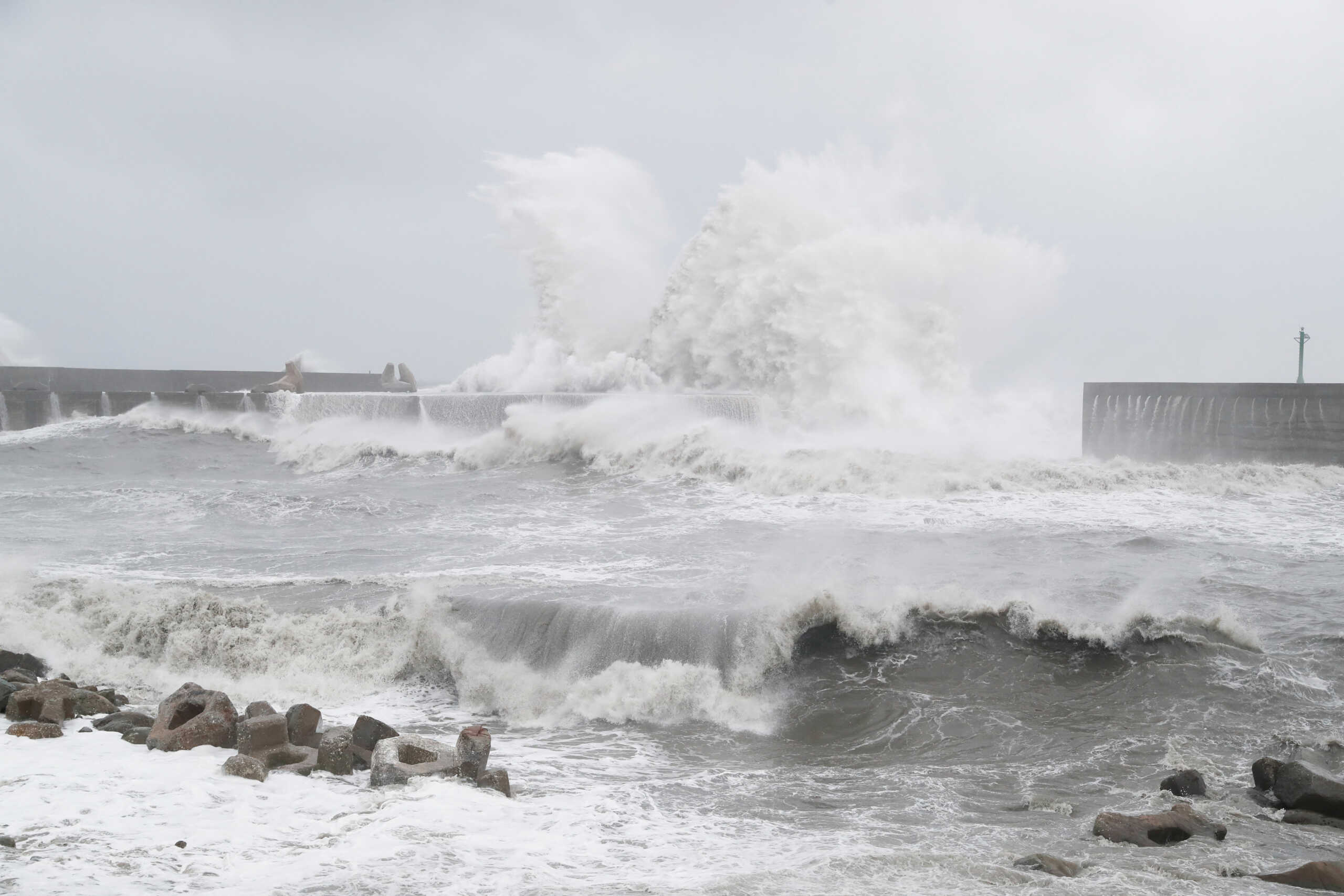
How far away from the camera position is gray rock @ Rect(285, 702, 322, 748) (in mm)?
4684

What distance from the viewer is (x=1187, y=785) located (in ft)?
14.4

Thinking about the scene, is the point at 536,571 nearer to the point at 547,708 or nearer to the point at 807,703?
the point at 547,708

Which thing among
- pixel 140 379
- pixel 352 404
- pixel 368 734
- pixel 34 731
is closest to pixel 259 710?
pixel 368 734

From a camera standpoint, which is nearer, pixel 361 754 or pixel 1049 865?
pixel 1049 865

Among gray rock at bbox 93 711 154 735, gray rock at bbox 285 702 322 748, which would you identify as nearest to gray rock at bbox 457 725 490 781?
gray rock at bbox 285 702 322 748

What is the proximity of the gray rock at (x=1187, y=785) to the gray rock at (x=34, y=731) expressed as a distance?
17.0 ft

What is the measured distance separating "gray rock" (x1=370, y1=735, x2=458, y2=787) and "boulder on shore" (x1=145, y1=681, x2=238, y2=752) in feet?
2.38

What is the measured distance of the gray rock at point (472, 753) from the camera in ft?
14.2

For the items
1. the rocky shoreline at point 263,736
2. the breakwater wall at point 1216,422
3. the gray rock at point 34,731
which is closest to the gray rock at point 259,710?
the rocky shoreline at point 263,736

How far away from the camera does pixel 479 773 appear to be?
4320mm

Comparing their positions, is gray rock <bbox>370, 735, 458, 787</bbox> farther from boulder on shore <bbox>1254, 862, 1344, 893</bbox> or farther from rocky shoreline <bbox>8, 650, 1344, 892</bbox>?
boulder on shore <bbox>1254, 862, 1344, 893</bbox>

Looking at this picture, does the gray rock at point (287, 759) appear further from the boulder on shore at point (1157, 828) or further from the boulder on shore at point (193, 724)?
the boulder on shore at point (1157, 828)

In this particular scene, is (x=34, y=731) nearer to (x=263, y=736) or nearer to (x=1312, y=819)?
(x=263, y=736)

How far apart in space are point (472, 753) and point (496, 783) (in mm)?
180
